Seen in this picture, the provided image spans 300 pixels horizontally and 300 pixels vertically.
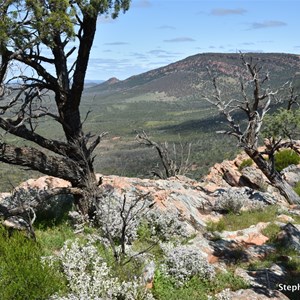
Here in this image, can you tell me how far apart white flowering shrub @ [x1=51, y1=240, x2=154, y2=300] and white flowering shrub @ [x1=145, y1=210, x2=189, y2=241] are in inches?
Answer: 115

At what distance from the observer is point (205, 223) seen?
12133mm

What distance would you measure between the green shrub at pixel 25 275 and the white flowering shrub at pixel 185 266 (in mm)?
2146

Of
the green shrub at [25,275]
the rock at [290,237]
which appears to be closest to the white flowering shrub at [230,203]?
A: the rock at [290,237]

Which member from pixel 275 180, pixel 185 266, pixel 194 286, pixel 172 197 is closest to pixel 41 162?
pixel 185 266

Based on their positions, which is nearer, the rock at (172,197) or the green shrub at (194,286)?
the green shrub at (194,286)

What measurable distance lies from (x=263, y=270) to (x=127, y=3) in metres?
6.68

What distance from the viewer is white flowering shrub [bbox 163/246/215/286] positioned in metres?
7.83

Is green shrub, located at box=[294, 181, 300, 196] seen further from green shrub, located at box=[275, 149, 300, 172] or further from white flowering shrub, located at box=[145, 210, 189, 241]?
white flowering shrub, located at box=[145, 210, 189, 241]

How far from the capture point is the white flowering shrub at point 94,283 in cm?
661

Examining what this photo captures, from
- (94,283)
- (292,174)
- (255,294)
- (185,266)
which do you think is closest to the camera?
(94,283)

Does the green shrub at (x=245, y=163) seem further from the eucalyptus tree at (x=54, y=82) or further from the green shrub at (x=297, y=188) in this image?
the eucalyptus tree at (x=54, y=82)

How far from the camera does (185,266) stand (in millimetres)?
8008

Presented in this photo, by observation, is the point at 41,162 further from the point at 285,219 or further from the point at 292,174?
the point at 292,174

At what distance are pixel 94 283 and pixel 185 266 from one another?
206 cm
